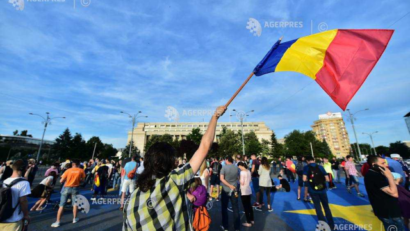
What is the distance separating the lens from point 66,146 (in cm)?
4725

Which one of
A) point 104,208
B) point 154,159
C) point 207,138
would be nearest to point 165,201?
point 154,159

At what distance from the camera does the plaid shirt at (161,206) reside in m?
1.42

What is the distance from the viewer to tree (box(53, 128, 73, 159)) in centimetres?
4659

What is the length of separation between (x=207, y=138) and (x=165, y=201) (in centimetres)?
65

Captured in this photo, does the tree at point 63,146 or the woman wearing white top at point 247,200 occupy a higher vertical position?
the tree at point 63,146

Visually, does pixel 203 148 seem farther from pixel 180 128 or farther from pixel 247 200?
pixel 180 128

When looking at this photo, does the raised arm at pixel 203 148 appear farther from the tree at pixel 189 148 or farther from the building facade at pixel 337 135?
the building facade at pixel 337 135

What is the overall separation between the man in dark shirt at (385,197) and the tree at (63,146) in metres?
57.1

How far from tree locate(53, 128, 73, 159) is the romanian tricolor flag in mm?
56471

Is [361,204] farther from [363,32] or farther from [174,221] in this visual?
[174,221]

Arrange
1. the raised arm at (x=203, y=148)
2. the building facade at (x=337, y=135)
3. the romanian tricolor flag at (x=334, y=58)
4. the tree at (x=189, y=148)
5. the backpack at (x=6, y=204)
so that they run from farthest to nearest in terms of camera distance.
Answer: the building facade at (x=337, y=135) → the tree at (x=189, y=148) → the backpack at (x=6, y=204) → the romanian tricolor flag at (x=334, y=58) → the raised arm at (x=203, y=148)

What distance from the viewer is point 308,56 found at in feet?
10.8

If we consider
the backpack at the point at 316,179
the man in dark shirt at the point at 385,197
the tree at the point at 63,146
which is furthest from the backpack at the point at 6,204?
the tree at the point at 63,146

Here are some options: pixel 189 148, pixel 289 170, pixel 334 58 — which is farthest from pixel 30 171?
pixel 289 170
